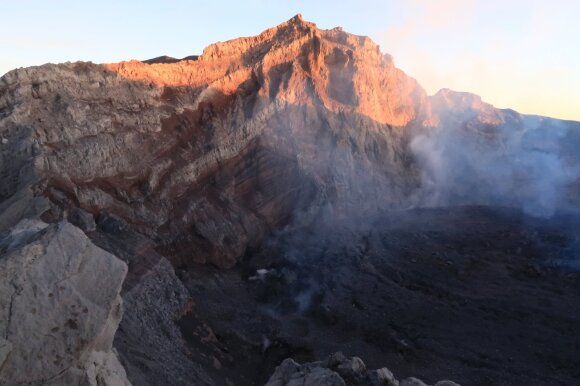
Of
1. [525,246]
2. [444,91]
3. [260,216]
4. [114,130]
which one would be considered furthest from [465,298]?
[444,91]

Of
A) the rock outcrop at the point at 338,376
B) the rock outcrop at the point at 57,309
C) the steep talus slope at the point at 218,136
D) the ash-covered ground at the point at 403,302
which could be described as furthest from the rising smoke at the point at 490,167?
the rock outcrop at the point at 57,309

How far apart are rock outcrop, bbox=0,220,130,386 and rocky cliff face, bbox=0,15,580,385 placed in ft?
0.07

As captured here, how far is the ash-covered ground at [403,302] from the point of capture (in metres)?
19.4

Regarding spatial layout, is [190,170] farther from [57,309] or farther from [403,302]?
[57,309]

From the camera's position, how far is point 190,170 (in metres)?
26.3

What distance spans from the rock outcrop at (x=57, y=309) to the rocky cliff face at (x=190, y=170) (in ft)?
0.07

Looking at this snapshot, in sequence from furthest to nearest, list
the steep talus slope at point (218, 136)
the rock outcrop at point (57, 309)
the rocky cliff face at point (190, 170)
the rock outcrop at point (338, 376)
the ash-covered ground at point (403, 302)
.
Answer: the steep talus slope at point (218, 136) < the ash-covered ground at point (403, 302) < the rock outcrop at point (338, 376) < the rocky cliff face at point (190, 170) < the rock outcrop at point (57, 309)

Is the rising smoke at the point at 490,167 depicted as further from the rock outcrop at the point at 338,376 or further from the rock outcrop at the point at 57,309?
the rock outcrop at the point at 57,309

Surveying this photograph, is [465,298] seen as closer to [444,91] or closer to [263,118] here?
[263,118]

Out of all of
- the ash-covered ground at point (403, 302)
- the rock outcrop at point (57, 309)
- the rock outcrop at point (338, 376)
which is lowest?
the ash-covered ground at point (403, 302)

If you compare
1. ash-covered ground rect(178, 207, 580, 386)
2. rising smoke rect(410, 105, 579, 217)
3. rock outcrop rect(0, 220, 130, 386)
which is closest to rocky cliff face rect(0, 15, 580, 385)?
rock outcrop rect(0, 220, 130, 386)

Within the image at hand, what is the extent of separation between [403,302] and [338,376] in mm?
15175

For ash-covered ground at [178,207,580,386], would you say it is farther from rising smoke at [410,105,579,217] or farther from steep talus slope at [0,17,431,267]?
rising smoke at [410,105,579,217]

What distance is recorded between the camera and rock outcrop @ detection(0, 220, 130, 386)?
7117mm
